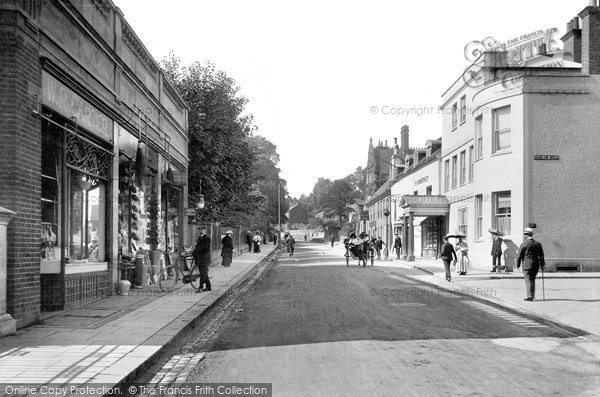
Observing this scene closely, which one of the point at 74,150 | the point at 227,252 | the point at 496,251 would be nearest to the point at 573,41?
the point at 496,251

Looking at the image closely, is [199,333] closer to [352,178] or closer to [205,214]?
[205,214]

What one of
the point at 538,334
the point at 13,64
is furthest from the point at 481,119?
the point at 13,64

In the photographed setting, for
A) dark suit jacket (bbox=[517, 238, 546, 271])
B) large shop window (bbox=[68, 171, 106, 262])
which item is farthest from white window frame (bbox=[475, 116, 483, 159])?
large shop window (bbox=[68, 171, 106, 262])

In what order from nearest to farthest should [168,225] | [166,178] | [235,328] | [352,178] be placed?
[235,328] → [166,178] → [168,225] → [352,178]

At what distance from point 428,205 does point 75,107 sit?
85.9 feet

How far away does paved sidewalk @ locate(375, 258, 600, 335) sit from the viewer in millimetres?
11797

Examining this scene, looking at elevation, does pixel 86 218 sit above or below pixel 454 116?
below

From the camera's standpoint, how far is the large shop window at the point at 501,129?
Result: 87.0 feet

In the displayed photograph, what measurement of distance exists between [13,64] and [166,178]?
468 inches

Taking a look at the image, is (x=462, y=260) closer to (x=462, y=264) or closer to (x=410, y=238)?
(x=462, y=264)

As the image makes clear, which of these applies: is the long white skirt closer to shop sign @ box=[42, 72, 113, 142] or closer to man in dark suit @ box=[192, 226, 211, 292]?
man in dark suit @ box=[192, 226, 211, 292]

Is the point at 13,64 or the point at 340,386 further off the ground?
the point at 13,64

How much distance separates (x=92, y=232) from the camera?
45.2 ft

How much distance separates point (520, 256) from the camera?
14.7 meters
